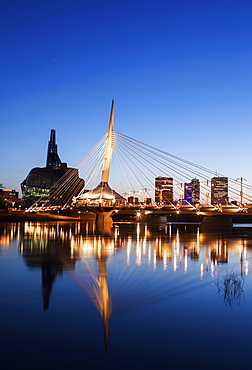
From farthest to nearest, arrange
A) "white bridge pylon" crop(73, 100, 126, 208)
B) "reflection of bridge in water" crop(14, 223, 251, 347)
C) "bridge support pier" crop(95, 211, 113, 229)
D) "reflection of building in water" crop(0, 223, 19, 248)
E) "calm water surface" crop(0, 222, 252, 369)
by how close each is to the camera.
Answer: "bridge support pier" crop(95, 211, 113, 229) → "white bridge pylon" crop(73, 100, 126, 208) → "reflection of building in water" crop(0, 223, 19, 248) → "reflection of bridge in water" crop(14, 223, 251, 347) → "calm water surface" crop(0, 222, 252, 369)

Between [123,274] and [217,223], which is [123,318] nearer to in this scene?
[123,274]

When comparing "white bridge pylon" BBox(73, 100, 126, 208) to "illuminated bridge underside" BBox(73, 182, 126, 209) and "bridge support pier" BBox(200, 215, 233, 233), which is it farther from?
"bridge support pier" BBox(200, 215, 233, 233)

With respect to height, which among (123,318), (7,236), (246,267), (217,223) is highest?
(123,318)

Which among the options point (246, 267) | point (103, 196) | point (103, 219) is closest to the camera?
point (246, 267)

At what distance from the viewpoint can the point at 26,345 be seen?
8062 mm

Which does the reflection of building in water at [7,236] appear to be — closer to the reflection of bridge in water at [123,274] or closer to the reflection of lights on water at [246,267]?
the reflection of bridge in water at [123,274]

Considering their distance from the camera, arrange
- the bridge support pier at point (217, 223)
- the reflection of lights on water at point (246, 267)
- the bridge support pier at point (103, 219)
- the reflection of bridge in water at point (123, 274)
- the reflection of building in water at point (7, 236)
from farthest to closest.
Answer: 1. the bridge support pier at point (103, 219)
2. the bridge support pier at point (217, 223)
3. the reflection of building in water at point (7, 236)
4. the reflection of lights on water at point (246, 267)
5. the reflection of bridge in water at point (123, 274)

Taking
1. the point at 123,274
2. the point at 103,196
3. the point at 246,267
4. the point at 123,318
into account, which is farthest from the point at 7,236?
the point at 103,196

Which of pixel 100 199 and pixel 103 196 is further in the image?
pixel 103 196

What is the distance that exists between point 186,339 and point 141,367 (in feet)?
6.47

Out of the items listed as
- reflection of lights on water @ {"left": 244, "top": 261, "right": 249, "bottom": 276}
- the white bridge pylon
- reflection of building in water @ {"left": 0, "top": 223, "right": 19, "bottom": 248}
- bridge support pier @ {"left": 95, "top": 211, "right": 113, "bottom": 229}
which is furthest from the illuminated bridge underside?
reflection of lights on water @ {"left": 244, "top": 261, "right": 249, "bottom": 276}

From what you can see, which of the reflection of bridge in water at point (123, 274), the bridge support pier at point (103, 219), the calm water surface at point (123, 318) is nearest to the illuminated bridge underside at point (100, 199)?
the bridge support pier at point (103, 219)

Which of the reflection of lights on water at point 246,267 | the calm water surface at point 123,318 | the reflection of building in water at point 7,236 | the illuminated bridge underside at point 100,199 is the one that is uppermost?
the illuminated bridge underside at point 100,199

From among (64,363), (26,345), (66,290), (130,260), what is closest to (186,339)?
(64,363)
